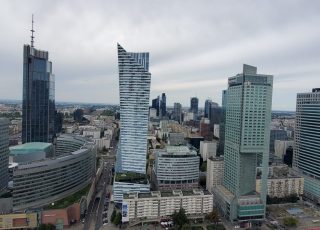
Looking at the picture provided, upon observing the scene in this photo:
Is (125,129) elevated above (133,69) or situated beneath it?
situated beneath

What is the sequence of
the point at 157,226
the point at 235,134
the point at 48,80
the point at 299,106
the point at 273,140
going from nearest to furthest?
the point at 157,226 → the point at 235,134 → the point at 299,106 → the point at 48,80 → the point at 273,140

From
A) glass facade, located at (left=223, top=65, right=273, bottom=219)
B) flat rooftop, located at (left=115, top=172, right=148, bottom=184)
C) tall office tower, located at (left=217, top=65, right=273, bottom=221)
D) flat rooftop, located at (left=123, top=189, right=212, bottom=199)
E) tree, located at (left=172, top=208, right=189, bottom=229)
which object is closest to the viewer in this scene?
tree, located at (left=172, top=208, right=189, bottom=229)

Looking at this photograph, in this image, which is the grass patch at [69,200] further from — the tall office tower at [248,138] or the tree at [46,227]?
the tall office tower at [248,138]

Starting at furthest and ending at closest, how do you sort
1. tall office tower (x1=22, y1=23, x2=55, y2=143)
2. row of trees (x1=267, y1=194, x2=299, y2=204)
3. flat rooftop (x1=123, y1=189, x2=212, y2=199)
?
tall office tower (x1=22, y1=23, x2=55, y2=143) < row of trees (x1=267, y1=194, x2=299, y2=204) < flat rooftop (x1=123, y1=189, x2=212, y2=199)

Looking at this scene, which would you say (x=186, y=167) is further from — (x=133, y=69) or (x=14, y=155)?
(x=14, y=155)

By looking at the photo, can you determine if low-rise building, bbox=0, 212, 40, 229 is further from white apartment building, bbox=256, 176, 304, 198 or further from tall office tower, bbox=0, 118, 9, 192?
white apartment building, bbox=256, 176, 304, 198

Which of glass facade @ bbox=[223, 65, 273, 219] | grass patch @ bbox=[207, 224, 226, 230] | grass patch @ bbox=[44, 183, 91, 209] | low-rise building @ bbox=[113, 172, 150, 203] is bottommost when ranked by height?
grass patch @ bbox=[207, 224, 226, 230]

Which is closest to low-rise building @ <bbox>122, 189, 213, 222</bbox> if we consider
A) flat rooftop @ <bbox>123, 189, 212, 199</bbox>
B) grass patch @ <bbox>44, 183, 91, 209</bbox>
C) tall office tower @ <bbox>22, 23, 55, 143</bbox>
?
flat rooftop @ <bbox>123, 189, 212, 199</bbox>

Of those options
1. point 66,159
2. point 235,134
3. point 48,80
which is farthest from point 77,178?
point 48,80
